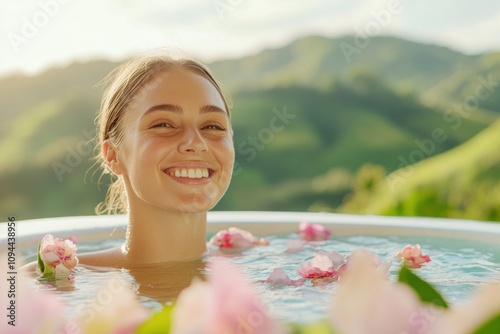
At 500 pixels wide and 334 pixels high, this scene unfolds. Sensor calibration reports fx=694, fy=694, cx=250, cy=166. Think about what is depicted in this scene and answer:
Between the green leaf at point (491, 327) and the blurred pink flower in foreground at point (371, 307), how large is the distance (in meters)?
0.05

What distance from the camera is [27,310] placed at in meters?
0.53

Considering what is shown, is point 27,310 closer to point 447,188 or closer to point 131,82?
point 131,82

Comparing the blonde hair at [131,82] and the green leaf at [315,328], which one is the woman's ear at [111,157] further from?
the green leaf at [315,328]

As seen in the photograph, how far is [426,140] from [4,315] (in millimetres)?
19467

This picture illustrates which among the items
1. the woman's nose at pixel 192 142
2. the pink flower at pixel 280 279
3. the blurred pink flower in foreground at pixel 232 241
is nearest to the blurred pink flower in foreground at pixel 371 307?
the pink flower at pixel 280 279

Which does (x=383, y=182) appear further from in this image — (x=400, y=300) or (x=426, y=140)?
(x=400, y=300)

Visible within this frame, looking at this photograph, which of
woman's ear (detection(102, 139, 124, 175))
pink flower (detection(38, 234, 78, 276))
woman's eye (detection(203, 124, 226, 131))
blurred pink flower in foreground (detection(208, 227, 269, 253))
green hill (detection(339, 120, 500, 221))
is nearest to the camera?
pink flower (detection(38, 234, 78, 276))

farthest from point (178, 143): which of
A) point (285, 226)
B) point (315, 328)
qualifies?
point (315, 328)

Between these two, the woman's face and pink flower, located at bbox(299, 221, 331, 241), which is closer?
the woman's face

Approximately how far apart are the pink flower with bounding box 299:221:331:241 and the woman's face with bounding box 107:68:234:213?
130 cm

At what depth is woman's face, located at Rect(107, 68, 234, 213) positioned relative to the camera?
2588 millimetres

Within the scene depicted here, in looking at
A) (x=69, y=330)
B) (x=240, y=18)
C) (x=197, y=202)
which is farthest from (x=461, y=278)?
(x=240, y=18)

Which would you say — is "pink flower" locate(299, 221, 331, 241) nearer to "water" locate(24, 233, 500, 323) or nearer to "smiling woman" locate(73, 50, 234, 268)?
"water" locate(24, 233, 500, 323)

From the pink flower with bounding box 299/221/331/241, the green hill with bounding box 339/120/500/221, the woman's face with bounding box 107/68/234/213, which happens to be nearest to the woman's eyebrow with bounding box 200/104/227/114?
the woman's face with bounding box 107/68/234/213
